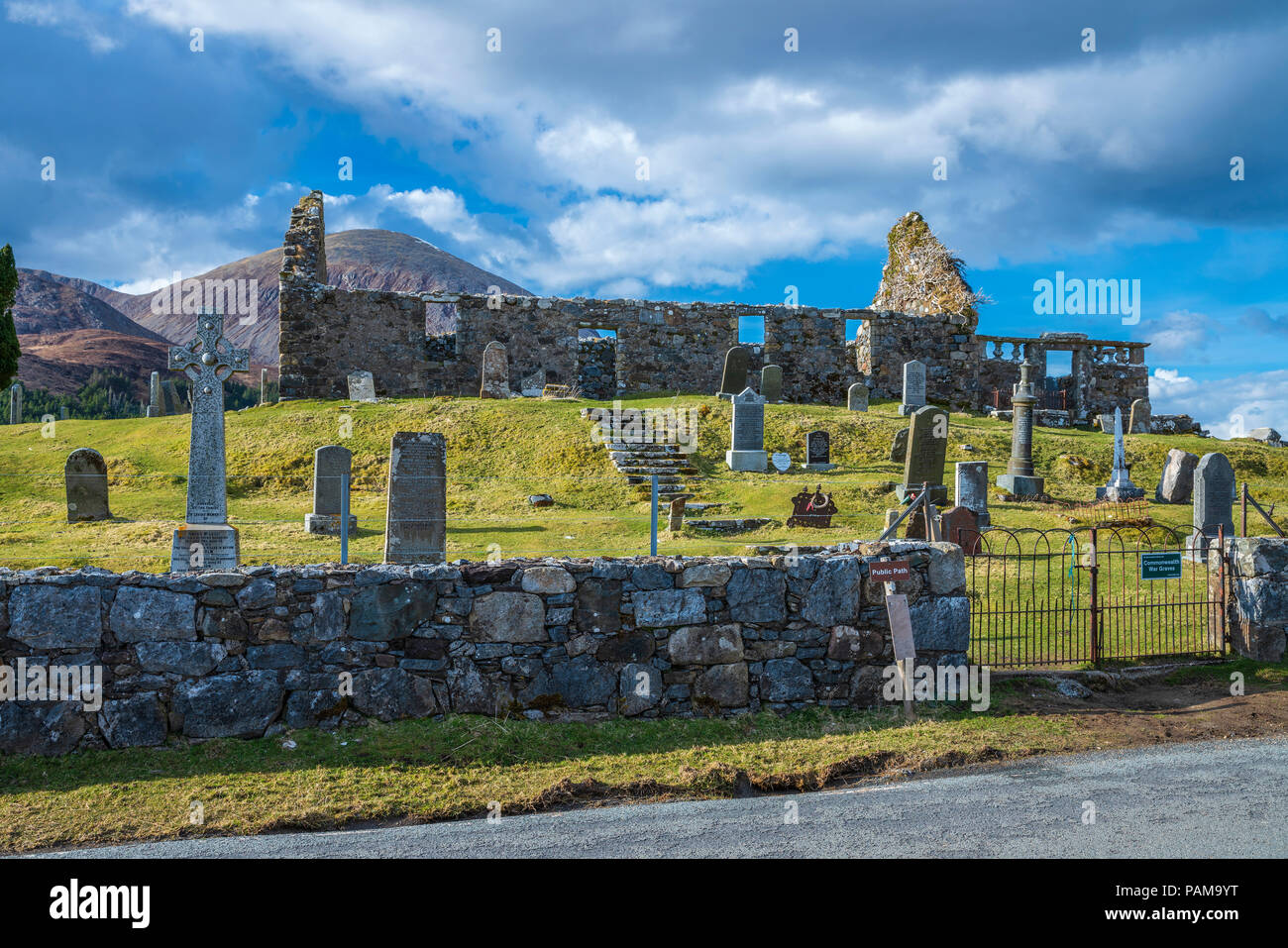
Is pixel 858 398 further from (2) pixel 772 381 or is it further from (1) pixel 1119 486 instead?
(1) pixel 1119 486

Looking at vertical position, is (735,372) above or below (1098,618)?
above

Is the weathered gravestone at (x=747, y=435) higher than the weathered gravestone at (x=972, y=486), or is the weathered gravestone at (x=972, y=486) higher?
the weathered gravestone at (x=747, y=435)

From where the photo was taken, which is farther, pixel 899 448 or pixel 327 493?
pixel 899 448

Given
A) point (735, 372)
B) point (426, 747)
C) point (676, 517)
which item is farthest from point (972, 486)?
point (426, 747)

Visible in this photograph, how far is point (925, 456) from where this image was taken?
17.1m

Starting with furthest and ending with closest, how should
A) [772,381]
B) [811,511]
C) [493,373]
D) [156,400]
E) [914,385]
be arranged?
[156,400], [914,385], [772,381], [493,373], [811,511]

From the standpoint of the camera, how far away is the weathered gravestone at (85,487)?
1547 cm

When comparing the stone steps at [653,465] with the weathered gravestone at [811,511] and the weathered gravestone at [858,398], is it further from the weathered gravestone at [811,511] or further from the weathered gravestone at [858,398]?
the weathered gravestone at [858,398]

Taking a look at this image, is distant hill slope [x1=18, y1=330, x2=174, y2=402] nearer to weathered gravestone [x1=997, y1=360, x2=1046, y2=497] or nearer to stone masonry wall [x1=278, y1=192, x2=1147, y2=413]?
stone masonry wall [x1=278, y1=192, x2=1147, y2=413]

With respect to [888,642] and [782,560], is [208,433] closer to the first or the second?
[782,560]

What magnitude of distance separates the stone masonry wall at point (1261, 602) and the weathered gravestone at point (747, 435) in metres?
11.3

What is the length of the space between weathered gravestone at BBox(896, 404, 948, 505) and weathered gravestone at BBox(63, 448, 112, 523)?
14.2 metres

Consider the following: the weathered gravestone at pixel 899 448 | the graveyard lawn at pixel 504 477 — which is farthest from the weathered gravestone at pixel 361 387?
the weathered gravestone at pixel 899 448

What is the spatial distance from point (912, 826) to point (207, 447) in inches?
399
